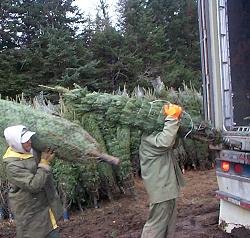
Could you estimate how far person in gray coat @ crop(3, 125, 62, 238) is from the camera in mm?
3195

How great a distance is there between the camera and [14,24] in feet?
68.7

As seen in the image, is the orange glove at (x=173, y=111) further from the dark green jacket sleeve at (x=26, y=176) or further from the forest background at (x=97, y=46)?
the forest background at (x=97, y=46)

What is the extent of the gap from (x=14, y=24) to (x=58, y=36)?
2647 millimetres

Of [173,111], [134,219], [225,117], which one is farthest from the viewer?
[134,219]

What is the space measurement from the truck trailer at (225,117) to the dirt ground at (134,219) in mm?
348

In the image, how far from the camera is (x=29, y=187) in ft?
10.4

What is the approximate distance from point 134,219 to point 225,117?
201cm

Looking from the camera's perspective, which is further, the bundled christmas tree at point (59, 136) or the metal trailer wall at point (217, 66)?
the metal trailer wall at point (217, 66)

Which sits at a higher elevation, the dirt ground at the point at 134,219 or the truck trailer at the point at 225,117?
the truck trailer at the point at 225,117

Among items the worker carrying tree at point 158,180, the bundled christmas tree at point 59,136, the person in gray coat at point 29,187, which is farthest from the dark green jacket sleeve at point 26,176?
the worker carrying tree at point 158,180

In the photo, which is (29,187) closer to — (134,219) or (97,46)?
(134,219)

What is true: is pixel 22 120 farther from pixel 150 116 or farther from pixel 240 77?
pixel 240 77

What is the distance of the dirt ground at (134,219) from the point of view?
454 centimetres

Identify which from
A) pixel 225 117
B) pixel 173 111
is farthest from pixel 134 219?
pixel 173 111
